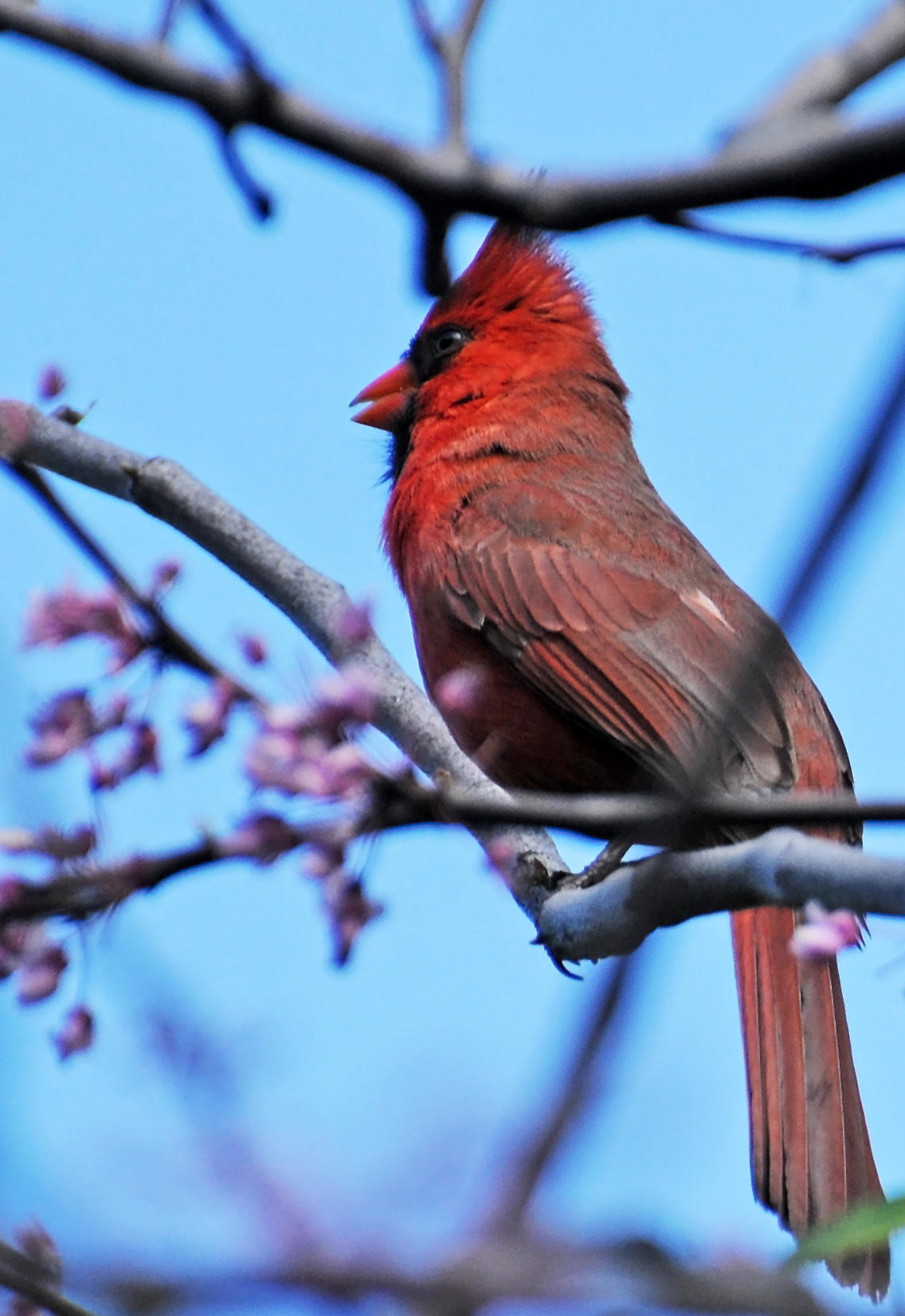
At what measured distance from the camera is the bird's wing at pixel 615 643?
3.37 metres

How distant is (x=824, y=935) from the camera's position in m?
1.59

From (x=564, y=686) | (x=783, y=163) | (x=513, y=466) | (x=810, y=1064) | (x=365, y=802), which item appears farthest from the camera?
(x=513, y=466)

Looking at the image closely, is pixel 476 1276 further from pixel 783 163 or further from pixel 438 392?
pixel 438 392

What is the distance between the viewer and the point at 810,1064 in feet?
9.39

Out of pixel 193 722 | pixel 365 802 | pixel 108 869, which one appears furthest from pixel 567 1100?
pixel 193 722

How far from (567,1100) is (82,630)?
124cm

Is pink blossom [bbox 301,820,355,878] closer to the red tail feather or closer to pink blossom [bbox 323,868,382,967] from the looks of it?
pink blossom [bbox 323,868,382,967]

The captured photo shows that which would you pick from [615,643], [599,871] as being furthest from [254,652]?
[615,643]

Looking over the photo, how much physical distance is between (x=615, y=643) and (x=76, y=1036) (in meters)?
1.99

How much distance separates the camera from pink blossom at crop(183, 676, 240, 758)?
5.80ft

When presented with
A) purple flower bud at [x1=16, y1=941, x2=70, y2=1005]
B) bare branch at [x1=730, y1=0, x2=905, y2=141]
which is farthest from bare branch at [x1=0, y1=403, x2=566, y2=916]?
bare branch at [x1=730, y1=0, x2=905, y2=141]

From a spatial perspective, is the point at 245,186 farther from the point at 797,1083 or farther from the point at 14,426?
the point at 797,1083

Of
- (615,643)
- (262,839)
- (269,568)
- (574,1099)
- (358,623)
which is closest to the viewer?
(574,1099)

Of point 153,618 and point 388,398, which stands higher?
point 388,398
